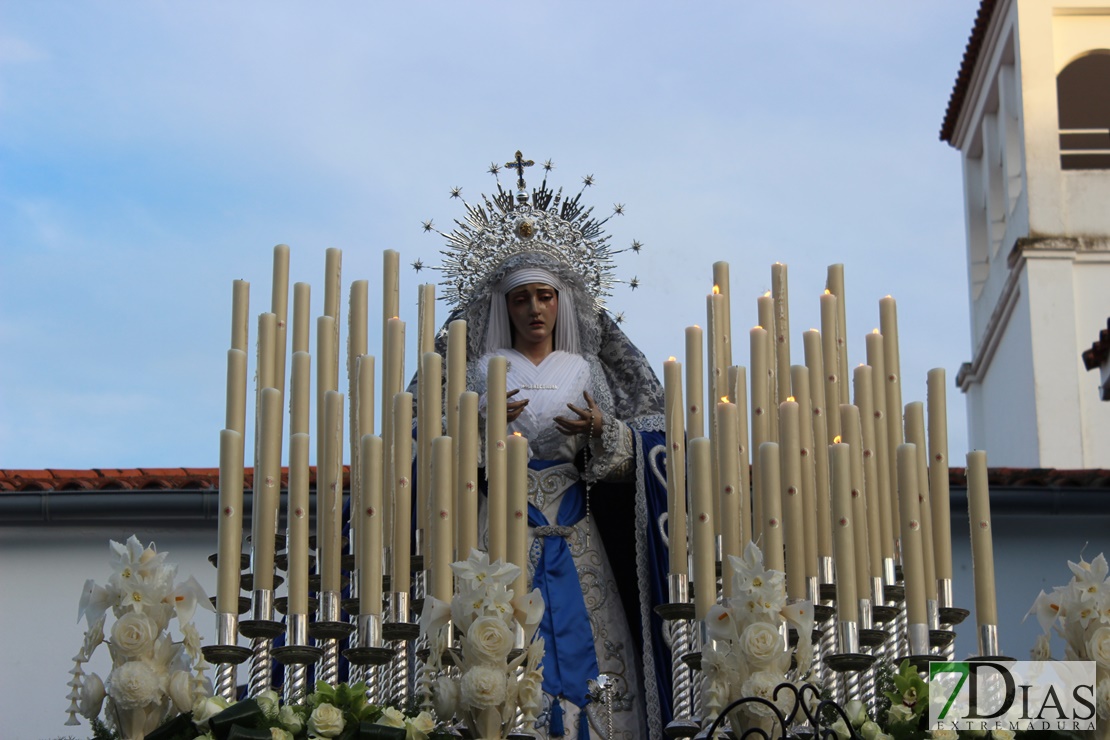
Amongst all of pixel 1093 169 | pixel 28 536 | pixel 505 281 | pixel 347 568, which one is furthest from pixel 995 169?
pixel 347 568

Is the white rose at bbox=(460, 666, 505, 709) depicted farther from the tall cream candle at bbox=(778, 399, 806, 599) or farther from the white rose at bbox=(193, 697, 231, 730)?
the tall cream candle at bbox=(778, 399, 806, 599)

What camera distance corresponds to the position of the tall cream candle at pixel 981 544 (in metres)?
5.04

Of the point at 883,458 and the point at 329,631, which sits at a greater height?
the point at 883,458

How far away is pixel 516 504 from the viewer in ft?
16.5

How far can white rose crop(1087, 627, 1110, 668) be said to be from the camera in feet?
15.8

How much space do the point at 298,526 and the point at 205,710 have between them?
0.55 meters

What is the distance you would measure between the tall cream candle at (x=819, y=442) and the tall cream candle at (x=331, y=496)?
1292 mm

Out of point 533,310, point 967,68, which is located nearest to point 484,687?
point 533,310

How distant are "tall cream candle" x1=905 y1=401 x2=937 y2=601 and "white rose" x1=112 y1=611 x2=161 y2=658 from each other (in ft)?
6.47

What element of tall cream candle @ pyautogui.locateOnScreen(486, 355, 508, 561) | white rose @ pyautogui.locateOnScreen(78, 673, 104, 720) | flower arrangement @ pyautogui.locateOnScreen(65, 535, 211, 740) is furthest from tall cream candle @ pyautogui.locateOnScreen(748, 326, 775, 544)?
white rose @ pyautogui.locateOnScreen(78, 673, 104, 720)

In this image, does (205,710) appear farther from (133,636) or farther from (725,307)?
(725,307)

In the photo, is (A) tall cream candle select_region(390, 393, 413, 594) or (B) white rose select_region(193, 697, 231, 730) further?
(A) tall cream candle select_region(390, 393, 413, 594)

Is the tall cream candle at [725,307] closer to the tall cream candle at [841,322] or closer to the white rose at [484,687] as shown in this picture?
the tall cream candle at [841,322]

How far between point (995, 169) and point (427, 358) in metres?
17.2
